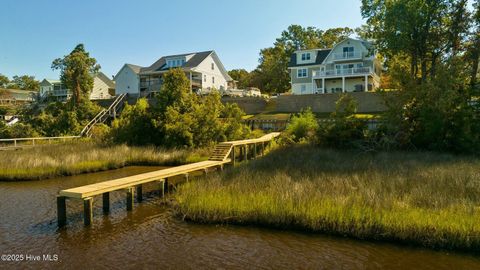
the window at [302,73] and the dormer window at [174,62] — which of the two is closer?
the window at [302,73]

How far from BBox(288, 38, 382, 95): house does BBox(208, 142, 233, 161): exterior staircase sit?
3062cm

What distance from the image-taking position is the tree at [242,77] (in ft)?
230

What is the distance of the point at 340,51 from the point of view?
48.6 metres

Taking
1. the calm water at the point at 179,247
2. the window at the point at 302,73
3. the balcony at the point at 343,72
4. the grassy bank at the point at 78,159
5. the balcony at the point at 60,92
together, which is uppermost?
the window at the point at 302,73

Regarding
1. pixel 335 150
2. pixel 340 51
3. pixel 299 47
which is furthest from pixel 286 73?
pixel 335 150

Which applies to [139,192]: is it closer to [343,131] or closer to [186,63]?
[343,131]

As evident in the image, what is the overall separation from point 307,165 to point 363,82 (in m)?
34.7

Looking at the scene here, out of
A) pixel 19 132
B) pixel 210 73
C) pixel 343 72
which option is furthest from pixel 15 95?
pixel 343 72

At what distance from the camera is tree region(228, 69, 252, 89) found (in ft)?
230

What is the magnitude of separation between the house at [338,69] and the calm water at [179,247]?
1557 inches

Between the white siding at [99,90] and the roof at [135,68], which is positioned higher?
the roof at [135,68]

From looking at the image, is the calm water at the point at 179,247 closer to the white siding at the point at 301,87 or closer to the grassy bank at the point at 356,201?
the grassy bank at the point at 356,201

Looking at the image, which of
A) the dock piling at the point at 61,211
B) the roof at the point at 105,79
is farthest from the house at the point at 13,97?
the dock piling at the point at 61,211

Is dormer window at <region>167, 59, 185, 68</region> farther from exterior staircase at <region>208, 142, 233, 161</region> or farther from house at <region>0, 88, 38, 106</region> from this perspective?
exterior staircase at <region>208, 142, 233, 161</region>
